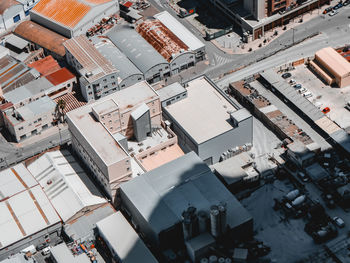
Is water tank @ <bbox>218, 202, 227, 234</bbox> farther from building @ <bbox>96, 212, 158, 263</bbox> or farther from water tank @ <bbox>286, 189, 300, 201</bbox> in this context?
water tank @ <bbox>286, 189, 300, 201</bbox>

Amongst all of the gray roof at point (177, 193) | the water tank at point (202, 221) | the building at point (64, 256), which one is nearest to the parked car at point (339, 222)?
the gray roof at point (177, 193)

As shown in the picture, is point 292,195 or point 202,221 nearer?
point 202,221

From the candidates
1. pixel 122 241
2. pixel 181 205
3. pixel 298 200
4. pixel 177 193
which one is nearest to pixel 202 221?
pixel 181 205

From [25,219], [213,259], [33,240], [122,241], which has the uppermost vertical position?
[25,219]

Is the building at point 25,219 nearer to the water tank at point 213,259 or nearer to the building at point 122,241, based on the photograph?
the building at point 122,241

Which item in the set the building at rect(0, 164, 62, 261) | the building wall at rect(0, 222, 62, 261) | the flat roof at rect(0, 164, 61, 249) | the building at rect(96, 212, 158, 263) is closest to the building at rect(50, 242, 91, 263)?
the building wall at rect(0, 222, 62, 261)

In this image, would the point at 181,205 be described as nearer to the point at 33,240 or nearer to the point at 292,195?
the point at 292,195

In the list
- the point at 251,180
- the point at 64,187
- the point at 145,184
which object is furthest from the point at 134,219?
the point at 251,180
